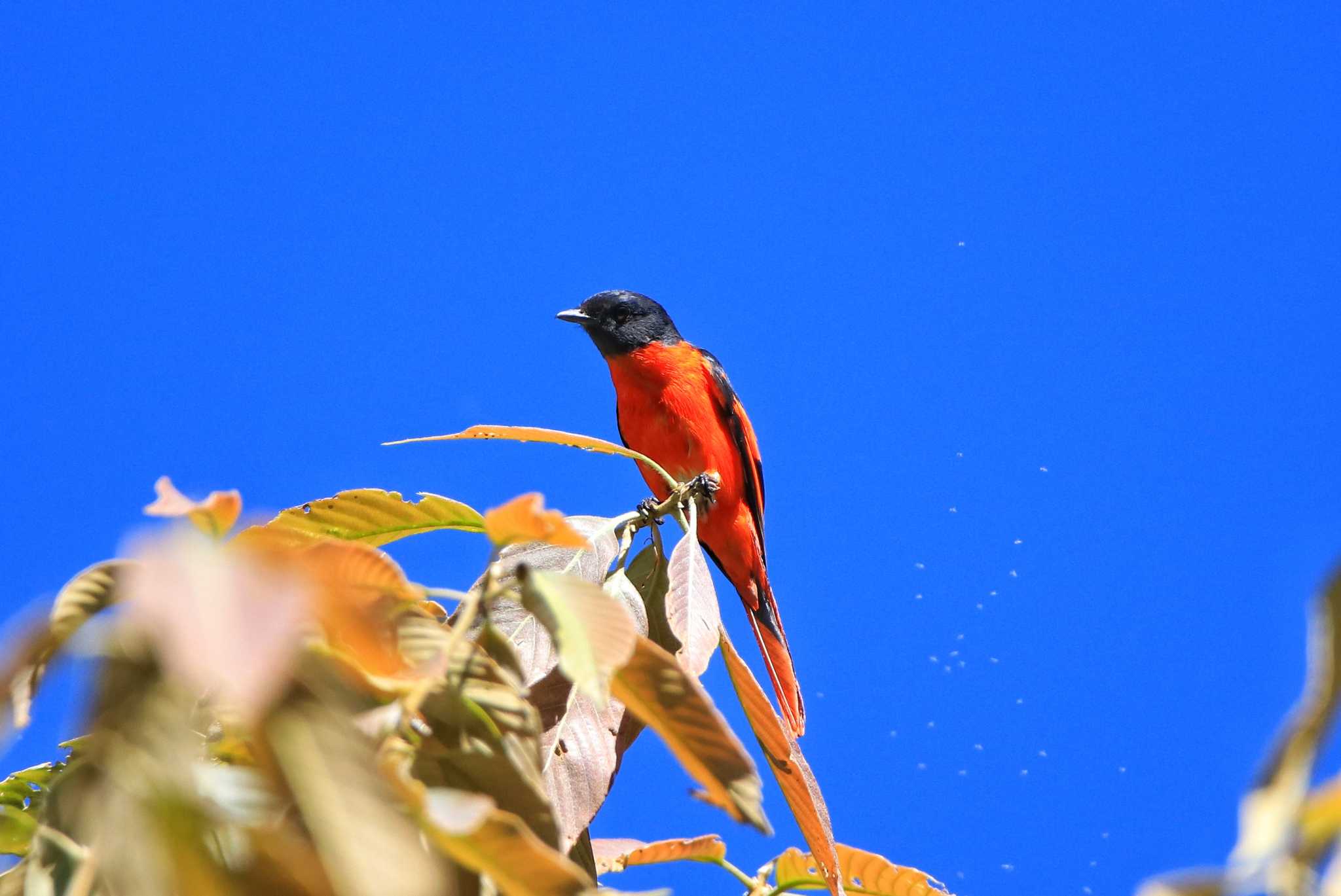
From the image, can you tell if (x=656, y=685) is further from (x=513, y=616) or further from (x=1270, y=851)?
(x=513, y=616)

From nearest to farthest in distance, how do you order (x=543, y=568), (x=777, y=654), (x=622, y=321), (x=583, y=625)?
(x=583, y=625), (x=543, y=568), (x=777, y=654), (x=622, y=321)

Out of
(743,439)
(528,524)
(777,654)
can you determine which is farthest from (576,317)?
(528,524)

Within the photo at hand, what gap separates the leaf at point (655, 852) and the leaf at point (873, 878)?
0.17m

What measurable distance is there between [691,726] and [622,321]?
15.9 ft

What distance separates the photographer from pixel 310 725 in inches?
26.6

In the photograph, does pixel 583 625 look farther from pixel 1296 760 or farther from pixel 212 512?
pixel 1296 760

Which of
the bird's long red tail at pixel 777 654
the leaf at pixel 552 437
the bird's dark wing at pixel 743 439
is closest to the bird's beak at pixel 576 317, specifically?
the bird's dark wing at pixel 743 439

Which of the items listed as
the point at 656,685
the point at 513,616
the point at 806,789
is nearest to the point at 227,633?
the point at 656,685

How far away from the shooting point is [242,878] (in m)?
0.67

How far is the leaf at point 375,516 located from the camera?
6.23 ft

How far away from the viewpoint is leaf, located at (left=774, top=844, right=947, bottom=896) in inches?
73.2

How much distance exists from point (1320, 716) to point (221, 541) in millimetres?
620

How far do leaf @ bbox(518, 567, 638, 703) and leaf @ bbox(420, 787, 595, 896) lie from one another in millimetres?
126

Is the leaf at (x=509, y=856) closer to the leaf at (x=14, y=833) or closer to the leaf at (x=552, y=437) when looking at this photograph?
the leaf at (x=14, y=833)
